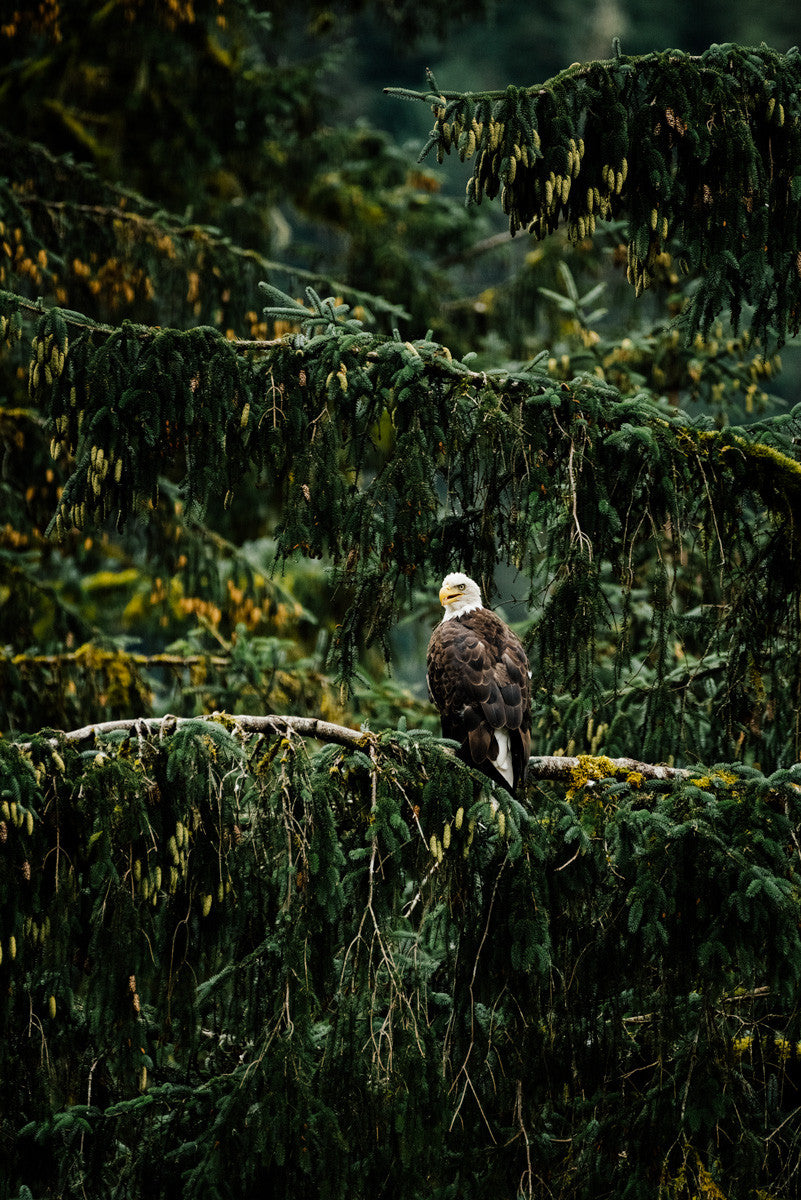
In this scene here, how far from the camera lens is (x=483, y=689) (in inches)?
187

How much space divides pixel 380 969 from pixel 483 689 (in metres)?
1.32

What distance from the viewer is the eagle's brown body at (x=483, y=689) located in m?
4.66

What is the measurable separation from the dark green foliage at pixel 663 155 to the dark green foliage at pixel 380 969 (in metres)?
1.82

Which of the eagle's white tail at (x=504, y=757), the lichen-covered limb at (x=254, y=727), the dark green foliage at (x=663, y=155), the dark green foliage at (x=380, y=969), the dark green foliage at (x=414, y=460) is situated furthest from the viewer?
the eagle's white tail at (x=504, y=757)

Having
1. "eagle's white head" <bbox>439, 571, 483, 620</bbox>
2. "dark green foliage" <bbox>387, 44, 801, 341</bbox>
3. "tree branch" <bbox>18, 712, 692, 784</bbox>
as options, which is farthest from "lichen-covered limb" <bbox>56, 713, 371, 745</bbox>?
"dark green foliage" <bbox>387, 44, 801, 341</bbox>

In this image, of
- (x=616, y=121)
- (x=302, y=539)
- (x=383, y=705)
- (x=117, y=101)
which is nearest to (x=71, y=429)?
(x=302, y=539)

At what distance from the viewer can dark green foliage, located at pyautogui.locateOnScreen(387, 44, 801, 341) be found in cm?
396

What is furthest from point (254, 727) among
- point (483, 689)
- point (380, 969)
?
point (483, 689)

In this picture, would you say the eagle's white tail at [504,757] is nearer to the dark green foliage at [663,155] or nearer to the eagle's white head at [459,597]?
the eagle's white head at [459,597]

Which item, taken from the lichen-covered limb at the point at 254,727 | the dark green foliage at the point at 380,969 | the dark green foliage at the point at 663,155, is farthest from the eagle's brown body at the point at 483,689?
the dark green foliage at the point at 663,155

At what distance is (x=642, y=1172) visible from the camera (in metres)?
3.78

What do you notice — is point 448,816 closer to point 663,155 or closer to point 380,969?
point 380,969

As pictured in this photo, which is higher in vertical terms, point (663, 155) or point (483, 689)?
point (663, 155)

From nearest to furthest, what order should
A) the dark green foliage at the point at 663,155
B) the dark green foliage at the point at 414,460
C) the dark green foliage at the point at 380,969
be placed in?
the dark green foliage at the point at 380,969 < the dark green foliage at the point at 414,460 < the dark green foliage at the point at 663,155
